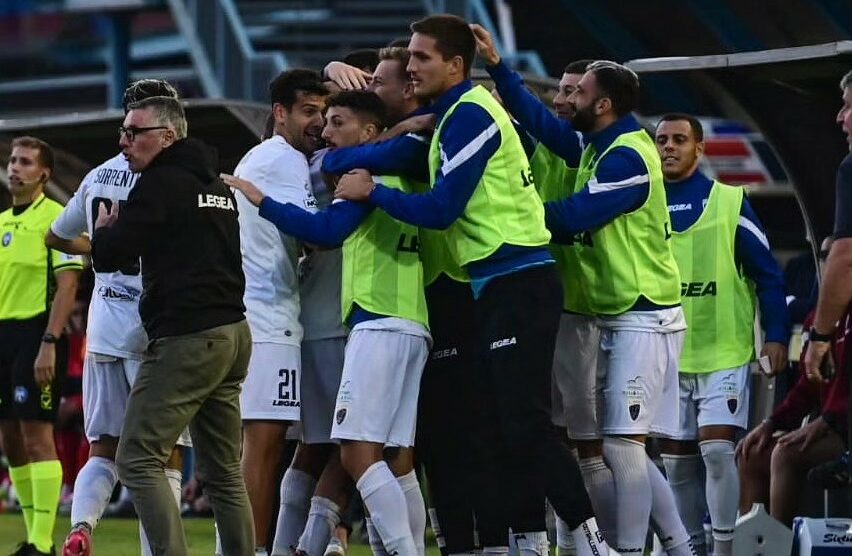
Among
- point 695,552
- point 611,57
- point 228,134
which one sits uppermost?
point 611,57

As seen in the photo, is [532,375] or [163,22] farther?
[163,22]

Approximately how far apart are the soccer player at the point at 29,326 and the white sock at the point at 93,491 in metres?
2.18

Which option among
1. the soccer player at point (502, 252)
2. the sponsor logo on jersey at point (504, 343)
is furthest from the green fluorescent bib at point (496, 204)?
the sponsor logo on jersey at point (504, 343)

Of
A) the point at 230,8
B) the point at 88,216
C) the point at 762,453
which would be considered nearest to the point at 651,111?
the point at 230,8

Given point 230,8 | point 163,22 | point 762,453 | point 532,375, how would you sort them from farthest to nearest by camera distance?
point 163,22, point 230,8, point 762,453, point 532,375

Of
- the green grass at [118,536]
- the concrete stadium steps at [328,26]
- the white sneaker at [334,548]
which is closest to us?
the white sneaker at [334,548]

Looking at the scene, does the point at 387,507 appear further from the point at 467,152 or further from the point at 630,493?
the point at 467,152

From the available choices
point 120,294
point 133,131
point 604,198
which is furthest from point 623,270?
point 120,294

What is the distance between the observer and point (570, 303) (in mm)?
8734

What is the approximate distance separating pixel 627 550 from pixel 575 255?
124 centimetres

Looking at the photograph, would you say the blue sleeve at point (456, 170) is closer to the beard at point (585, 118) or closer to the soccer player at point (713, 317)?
the beard at point (585, 118)

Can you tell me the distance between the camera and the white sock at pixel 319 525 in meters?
8.80

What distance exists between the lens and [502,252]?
788 centimetres

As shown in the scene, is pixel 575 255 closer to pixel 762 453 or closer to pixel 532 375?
pixel 532 375
